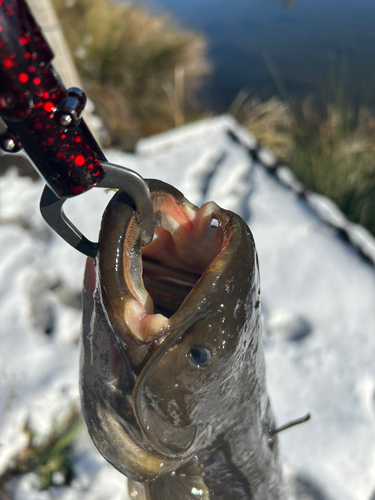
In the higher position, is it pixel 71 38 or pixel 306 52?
pixel 71 38

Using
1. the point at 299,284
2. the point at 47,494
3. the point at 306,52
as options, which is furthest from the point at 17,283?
the point at 306,52

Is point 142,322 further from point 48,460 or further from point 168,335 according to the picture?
point 48,460

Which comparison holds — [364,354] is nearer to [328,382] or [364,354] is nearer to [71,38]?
[328,382]

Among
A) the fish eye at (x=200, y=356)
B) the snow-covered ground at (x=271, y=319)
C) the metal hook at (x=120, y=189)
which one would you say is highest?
the metal hook at (x=120, y=189)

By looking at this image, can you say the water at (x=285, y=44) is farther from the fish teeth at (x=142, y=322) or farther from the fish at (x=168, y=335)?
the fish teeth at (x=142, y=322)

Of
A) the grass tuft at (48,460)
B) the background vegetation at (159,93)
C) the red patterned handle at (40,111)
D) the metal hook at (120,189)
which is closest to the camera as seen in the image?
the red patterned handle at (40,111)

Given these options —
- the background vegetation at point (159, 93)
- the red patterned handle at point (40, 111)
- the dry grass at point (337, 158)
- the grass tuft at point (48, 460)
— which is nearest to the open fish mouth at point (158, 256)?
the red patterned handle at point (40, 111)
